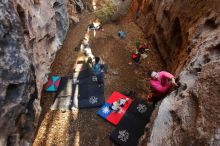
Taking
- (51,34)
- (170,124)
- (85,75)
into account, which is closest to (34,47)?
(51,34)

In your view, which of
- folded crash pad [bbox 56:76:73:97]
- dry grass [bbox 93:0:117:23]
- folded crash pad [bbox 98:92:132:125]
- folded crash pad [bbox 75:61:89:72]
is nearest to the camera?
folded crash pad [bbox 98:92:132:125]

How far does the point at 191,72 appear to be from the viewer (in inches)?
151

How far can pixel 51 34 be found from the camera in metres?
5.93

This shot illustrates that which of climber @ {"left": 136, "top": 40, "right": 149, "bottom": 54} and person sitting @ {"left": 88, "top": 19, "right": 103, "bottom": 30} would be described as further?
person sitting @ {"left": 88, "top": 19, "right": 103, "bottom": 30}

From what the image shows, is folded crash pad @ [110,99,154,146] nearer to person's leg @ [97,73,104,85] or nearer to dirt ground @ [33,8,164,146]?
dirt ground @ [33,8,164,146]

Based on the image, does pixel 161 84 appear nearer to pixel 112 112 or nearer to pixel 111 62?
pixel 112 112

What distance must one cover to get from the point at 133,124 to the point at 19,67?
104 inches

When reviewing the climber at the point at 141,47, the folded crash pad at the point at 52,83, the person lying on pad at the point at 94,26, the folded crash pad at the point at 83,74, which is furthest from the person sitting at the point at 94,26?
the folded crash pad at the point at 52,83

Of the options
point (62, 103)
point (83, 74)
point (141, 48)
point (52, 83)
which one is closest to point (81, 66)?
point (83, 74)

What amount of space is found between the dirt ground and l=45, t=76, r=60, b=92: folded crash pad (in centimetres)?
15

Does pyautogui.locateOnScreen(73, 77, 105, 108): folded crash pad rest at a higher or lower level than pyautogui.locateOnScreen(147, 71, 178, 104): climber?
lower

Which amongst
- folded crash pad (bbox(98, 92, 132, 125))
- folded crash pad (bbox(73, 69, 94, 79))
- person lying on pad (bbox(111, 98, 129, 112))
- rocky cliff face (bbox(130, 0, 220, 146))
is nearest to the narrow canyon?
rocky cliff face (bbox(130, 0, 220, 146))

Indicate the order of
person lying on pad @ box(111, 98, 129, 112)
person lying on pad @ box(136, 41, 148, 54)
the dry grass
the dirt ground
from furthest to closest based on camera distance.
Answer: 1. the dry grass
2. person lying on pad @ box(136, 41, 148, 54)
3. person lying on pad @ box(111, 98, 129, 112)
4. the dirt ground

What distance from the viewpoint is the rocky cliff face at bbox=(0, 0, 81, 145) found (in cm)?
352
